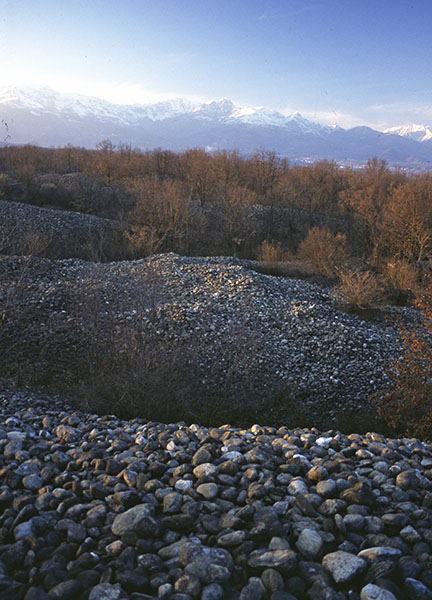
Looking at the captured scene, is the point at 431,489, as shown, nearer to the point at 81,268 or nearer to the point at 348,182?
the point at 81,268

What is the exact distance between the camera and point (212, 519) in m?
3.64

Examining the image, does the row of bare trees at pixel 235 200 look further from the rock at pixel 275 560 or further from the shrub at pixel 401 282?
the rock at pixel 275 560

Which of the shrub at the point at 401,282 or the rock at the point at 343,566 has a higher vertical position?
the rock at the point at 343,566

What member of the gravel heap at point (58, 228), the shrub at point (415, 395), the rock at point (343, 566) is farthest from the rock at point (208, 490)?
the gravel heap at point (58, 228)

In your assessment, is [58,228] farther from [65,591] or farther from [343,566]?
[343,566]

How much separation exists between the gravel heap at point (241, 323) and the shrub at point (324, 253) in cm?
397

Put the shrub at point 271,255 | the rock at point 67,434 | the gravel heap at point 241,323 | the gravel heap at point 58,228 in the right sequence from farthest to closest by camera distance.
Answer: the gravel heap at point 58,228 < the shrub at point 271,255 < the gravel heap at point 241,323 < the rock at point 67,434

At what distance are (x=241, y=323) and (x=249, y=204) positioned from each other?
21601 millimetres

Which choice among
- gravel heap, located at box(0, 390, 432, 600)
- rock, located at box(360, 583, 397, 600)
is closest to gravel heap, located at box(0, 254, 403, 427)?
gravel heap, located at box(0, 390, 432, 600)

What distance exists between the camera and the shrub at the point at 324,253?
76.4ft

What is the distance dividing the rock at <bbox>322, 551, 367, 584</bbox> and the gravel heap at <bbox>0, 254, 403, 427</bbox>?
7600 millimetres

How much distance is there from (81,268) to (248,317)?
9408 mm

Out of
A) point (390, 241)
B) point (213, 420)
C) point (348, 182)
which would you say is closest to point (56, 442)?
point (213, 420)

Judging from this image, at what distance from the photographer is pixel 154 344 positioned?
492 inches
